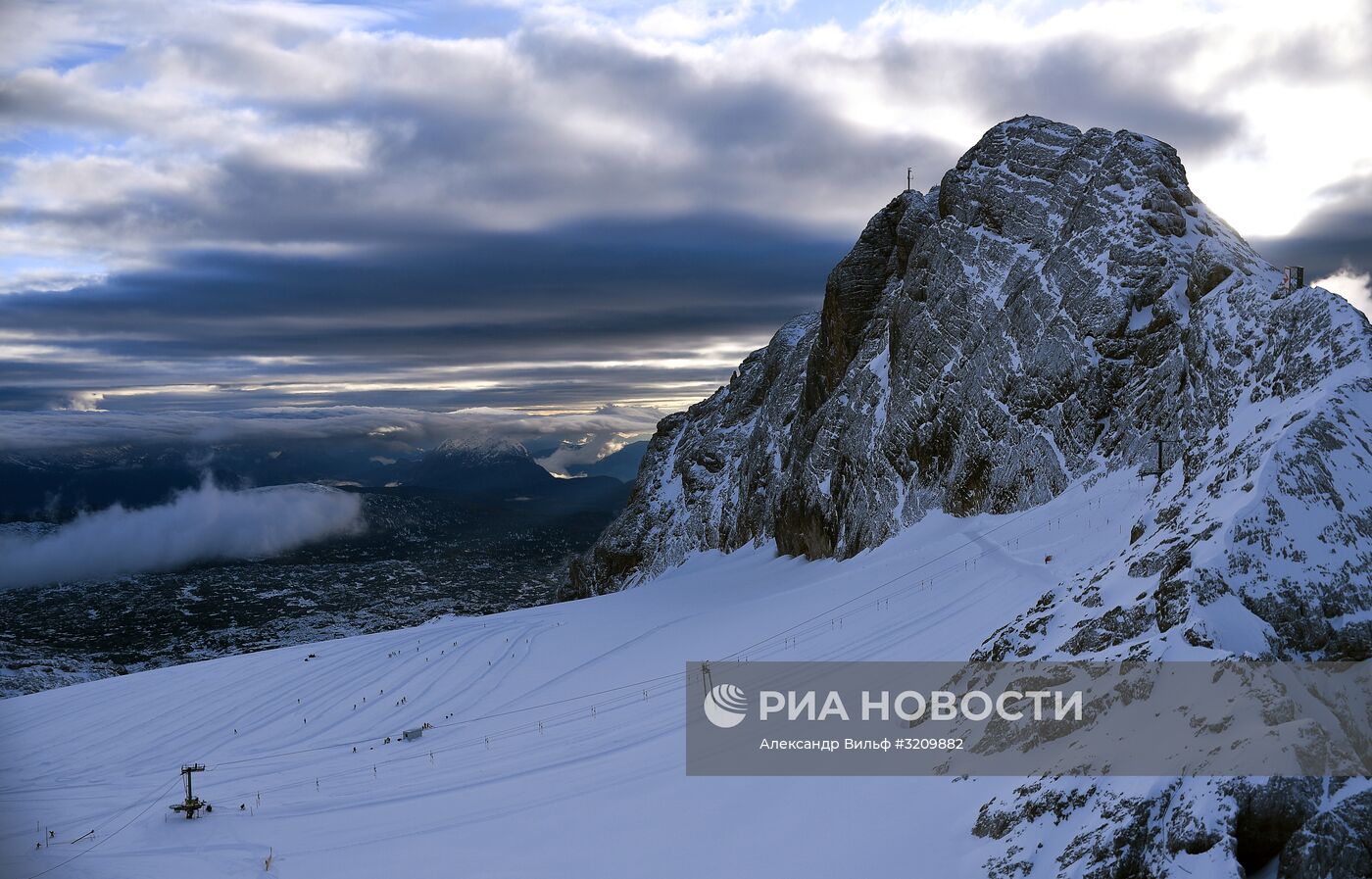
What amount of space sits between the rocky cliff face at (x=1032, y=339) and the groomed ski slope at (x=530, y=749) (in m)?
4.43

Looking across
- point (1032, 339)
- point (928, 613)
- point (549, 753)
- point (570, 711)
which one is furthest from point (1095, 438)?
point (549, 753)

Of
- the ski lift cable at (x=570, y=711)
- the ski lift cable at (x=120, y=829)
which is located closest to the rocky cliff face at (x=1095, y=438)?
the ski lift cable at (x=570, y=711)

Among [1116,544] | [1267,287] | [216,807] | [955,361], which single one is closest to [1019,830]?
[1116,544]

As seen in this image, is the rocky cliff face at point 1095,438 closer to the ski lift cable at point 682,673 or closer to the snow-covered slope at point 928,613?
the snow-covered slope at point 928,613

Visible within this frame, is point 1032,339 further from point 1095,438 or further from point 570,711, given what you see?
point 570,711

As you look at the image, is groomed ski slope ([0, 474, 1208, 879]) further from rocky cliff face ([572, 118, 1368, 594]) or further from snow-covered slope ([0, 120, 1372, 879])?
rocky cliff face ([572, 118, 1368, 594])

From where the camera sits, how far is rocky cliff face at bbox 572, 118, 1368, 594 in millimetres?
35750

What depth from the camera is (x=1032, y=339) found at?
2242 inches

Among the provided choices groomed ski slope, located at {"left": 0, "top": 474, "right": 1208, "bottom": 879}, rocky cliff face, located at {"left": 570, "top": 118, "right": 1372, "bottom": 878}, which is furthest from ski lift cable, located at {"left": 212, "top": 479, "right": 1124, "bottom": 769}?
rocky cliff face, located at {"left": 570, "top": 118, "right": 1372, "bottom": 878}

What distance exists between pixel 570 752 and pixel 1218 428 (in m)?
28.6

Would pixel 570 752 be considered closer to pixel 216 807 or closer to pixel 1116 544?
pixel 216 807

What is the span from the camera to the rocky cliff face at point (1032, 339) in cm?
3575

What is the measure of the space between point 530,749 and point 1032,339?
40.9m

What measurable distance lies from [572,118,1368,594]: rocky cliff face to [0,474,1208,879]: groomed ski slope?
4.43 metres
